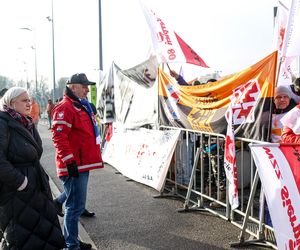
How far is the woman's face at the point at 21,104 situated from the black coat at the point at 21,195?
0.49 feet

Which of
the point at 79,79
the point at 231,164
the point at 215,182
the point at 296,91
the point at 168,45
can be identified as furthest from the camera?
the point at 168,45

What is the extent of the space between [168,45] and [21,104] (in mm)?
4666

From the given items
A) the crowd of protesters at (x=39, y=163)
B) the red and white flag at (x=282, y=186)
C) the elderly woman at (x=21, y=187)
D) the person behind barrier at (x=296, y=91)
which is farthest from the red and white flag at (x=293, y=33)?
the elderly woman at (x=21, y=187)

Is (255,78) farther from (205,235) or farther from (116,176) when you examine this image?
(116,176)

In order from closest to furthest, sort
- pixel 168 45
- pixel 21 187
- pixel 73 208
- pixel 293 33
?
pixel 21 187 → pixel 73 208 → pixel 293 33 → pixel 168 45

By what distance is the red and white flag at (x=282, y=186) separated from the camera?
3408mm

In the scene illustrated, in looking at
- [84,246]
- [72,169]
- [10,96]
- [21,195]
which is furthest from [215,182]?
[10,96]

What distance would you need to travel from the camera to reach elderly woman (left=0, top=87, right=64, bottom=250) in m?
3.66

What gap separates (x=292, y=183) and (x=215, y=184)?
316 centimetres

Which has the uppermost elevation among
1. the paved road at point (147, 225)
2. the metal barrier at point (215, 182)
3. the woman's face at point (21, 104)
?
the woman's face at point (21, 104)

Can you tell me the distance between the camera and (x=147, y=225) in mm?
5742

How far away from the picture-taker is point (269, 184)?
3572mm

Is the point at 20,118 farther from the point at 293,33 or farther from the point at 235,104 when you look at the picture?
the point at 293,33

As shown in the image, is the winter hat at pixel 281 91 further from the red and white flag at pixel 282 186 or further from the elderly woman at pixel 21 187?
the elderly woman at pixel 21 187
